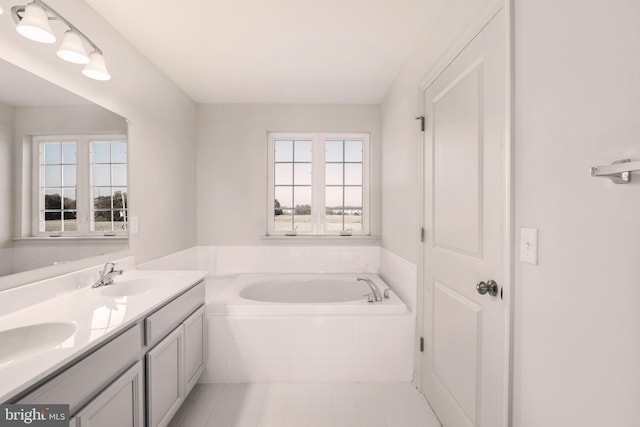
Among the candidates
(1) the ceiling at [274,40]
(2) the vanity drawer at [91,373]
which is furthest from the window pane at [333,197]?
(2) the vanity drawer at [91,373]

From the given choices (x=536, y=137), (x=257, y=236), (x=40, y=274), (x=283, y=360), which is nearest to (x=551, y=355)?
(x=536, y=137)

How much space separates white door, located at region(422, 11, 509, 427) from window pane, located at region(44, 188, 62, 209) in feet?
6.73

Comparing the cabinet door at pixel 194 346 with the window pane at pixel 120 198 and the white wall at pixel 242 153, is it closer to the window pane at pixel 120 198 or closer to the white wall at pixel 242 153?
the window pane at pixel 120 198

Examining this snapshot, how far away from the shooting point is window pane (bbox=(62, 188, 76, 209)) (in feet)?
5.02

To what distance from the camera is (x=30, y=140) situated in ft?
4.43

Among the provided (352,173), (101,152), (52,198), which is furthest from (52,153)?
(352,173)

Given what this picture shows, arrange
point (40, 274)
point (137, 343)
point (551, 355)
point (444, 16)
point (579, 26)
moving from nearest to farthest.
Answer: point (579, 26), point (551, 355), point (137, 343), point (40, 274), point (444, 16)

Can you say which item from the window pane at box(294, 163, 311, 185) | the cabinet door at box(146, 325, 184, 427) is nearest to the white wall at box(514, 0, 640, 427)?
the cabinet door at box(146, 325, 184, 427)

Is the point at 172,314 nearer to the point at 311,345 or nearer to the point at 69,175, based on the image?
the point at 69,175

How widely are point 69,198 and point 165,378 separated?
108 centimetres

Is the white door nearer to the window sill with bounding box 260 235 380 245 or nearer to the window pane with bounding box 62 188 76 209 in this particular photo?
the window sill with bounding box 260 235 380 245

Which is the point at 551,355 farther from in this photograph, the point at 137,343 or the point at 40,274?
the point at 40,274

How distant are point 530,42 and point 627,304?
870 millimetres

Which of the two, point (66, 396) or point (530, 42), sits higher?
point (530, 42)
